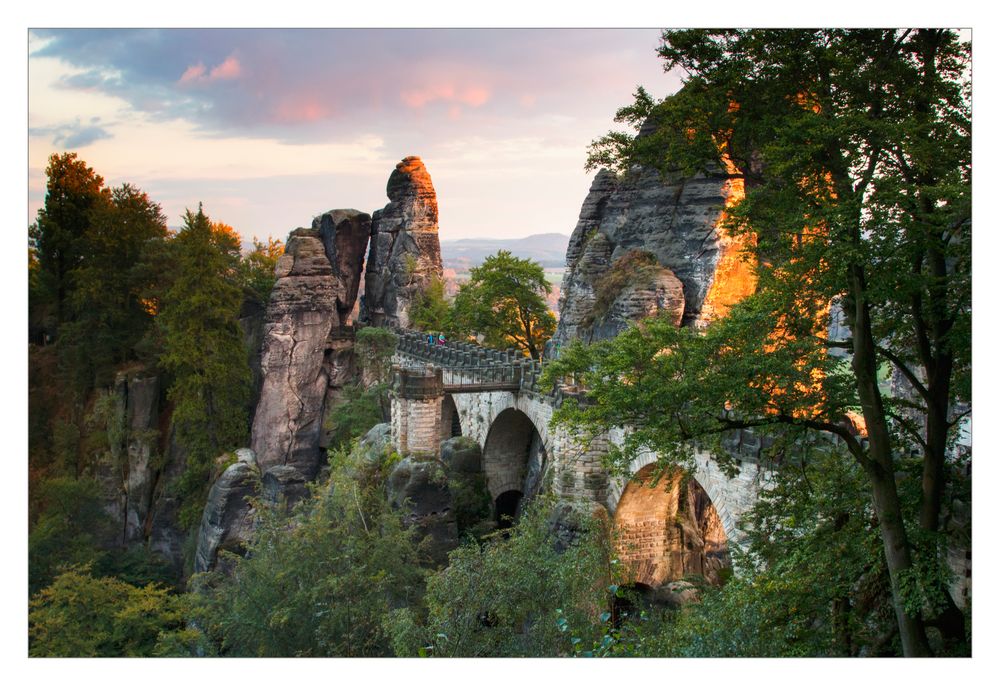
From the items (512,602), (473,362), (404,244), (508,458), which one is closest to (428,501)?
(508,458)

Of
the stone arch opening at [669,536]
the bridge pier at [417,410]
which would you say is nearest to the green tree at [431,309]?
the bridge pier at [417,410]

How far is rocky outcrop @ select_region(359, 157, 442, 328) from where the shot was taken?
35.0 meters

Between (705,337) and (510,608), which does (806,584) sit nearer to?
(705,337)

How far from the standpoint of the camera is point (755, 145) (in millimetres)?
10242

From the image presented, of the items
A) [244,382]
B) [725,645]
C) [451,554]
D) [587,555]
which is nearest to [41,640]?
[451,554]

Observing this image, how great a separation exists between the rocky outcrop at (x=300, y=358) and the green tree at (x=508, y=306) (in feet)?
15.9

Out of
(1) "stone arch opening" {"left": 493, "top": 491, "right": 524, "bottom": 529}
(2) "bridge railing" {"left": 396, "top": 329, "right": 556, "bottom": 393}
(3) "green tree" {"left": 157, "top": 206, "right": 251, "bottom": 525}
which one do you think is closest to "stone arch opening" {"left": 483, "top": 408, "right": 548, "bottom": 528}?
(1) "stone arch opening" {"left": 493, "top": 491, "right": 524, "bottom": 529}

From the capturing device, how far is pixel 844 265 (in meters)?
7.92

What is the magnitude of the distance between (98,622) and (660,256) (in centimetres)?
1564

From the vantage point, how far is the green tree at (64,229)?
81.9 feet

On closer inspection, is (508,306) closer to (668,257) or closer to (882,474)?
(668,257)

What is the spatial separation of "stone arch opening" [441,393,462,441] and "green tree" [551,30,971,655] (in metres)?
19.3

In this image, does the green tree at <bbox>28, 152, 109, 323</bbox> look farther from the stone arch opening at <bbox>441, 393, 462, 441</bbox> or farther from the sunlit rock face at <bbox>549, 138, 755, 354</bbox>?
the sunlit rock face at <bbox>549, 138, 755, 354</bbox>

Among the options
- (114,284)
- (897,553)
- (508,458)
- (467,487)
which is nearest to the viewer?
(897,553)
